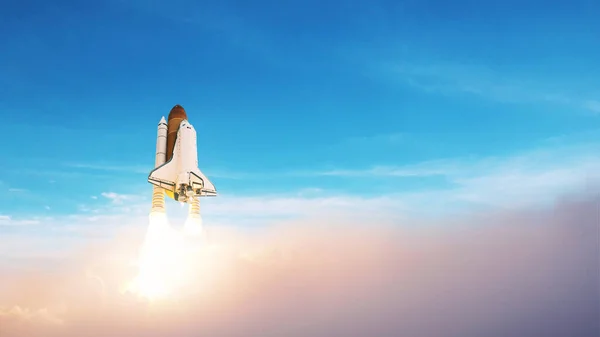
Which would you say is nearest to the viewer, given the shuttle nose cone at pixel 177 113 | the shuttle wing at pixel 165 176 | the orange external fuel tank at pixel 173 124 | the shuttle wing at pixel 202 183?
the shuttle wing at pixel 165 176

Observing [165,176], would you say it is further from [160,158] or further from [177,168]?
[160,158]

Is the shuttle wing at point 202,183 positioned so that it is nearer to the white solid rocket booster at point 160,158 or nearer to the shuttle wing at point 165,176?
the shuttle wing at point 165,176

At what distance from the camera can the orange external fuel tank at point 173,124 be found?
4494 centimetres

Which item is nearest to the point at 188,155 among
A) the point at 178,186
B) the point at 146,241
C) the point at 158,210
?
the point at 178,186

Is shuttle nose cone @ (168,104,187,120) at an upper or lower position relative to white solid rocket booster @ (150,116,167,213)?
upper

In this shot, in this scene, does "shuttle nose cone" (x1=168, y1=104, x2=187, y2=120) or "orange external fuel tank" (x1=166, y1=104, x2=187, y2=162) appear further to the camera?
"shuttle nose cone" (x1=168, y1=104, x2=187, y2=120)

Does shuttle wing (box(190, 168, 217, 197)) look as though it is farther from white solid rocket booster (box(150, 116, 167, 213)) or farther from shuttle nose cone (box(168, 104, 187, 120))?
shuttle nose cone (box(168, 104, 187, 120))

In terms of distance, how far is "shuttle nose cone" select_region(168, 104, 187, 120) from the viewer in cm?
4588

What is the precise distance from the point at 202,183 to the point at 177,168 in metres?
2.65

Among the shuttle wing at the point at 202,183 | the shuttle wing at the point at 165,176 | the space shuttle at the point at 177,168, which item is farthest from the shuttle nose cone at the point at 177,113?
the shuttle wing at the point at 202,183

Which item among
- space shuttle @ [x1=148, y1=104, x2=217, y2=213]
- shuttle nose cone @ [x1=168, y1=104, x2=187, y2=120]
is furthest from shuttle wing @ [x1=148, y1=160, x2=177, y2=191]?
shuttle nose cone @ [x1=168, y1=104, x2=187, y2=120]

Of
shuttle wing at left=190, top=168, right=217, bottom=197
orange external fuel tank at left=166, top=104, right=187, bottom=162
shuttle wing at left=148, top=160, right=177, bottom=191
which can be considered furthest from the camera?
orange external fuel tank at left=166, top=104, right=187, bottom=162

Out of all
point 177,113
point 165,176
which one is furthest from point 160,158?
point 177,113

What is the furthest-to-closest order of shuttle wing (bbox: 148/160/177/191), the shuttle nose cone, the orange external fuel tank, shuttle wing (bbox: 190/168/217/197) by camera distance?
the shuttle nose cone < the orange external fuel tank < shuttle wing (bbox: 190/168/217/197) < shuttle wing (bbox: 148/160/177/191)
